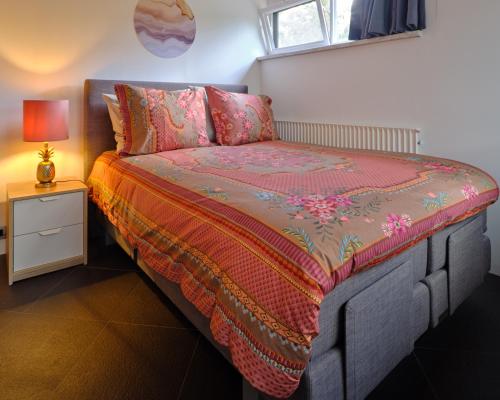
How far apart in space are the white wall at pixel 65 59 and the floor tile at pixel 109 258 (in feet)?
1.91

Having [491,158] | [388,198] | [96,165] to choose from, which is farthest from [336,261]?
[96,165]

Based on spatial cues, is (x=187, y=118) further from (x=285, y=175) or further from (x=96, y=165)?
(x=285, y=175)

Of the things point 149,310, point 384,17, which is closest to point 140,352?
point 149,310

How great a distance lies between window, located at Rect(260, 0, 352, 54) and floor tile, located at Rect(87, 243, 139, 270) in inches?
96.9

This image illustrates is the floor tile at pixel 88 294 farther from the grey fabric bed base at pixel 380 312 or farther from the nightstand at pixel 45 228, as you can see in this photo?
the grey fabric bed base at pixel 380 312

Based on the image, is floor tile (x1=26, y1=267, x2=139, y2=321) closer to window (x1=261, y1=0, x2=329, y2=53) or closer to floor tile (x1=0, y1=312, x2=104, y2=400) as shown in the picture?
floor tile (x1=0, y1=312, x2=104, y2=400)

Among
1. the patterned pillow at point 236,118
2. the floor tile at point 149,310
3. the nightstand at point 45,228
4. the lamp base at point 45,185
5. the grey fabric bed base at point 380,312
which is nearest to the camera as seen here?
the grey fabric bed base at point 380,312

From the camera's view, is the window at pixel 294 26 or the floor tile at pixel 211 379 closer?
the floor tile at pixel 211 379

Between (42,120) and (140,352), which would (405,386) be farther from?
(42,120)

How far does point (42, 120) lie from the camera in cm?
207

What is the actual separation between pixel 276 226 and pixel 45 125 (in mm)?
1756

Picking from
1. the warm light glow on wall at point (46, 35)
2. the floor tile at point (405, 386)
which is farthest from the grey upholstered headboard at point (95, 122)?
the floor tile at point (405, 386)

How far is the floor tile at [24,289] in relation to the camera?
6.02ft

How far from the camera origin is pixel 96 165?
7.91ft
